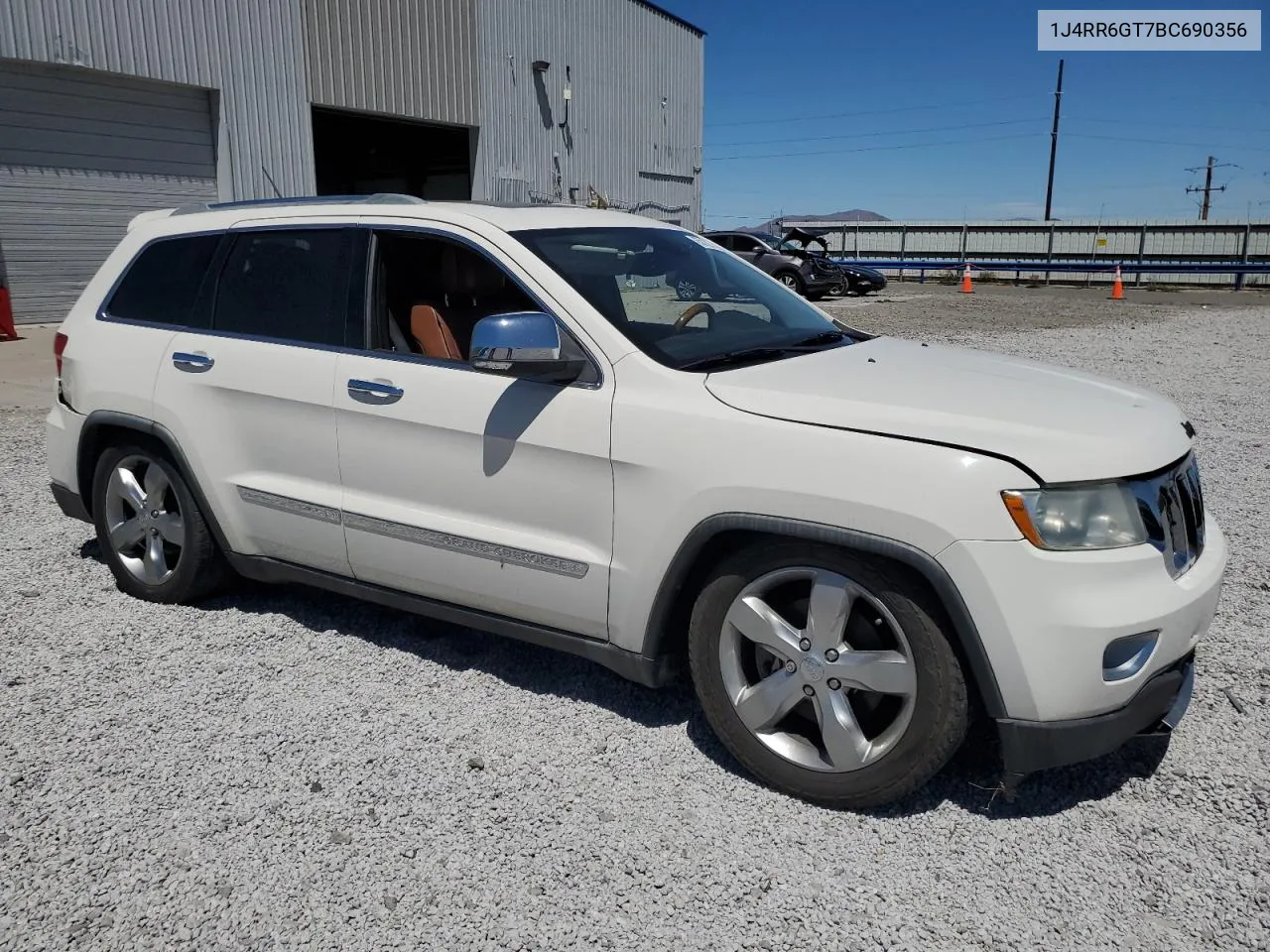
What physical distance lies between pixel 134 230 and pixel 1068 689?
4.35 metres

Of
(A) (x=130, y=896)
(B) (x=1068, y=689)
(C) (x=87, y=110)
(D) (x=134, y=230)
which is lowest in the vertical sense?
(A) (x=130, y=896)

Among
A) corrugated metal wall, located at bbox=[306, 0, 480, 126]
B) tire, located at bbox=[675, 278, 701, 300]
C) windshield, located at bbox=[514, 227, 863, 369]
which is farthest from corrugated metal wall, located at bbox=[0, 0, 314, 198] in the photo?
tire, located at bbox=[675, 278, 701, 300]

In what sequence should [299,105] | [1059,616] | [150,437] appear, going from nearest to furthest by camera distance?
[1059,616] → [150,437] → [299,105]

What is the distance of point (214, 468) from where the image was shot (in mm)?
4141

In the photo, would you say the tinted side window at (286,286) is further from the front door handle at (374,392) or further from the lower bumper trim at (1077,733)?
the lower bumper trim at (1077,733)

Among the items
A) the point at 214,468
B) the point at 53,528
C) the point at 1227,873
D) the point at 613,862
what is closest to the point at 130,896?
the point at 613,862

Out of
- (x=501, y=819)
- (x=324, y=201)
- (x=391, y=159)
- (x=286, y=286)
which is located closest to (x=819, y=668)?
(x=501, y=819)

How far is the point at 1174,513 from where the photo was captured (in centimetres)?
287

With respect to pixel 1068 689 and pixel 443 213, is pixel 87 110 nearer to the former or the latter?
pixel 443 213

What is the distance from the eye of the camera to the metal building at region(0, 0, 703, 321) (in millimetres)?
15117

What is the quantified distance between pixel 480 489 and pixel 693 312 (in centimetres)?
101

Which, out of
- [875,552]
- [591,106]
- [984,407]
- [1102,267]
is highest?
[591,106]

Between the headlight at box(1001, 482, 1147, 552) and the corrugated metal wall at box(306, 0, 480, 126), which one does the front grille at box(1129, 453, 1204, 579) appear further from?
the corrugated metal wall at box(306, 0, 480, 126)

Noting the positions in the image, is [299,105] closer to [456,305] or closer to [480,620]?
[456,305]
